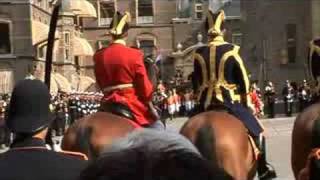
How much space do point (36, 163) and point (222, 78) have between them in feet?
17.8

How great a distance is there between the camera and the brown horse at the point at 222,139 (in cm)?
829

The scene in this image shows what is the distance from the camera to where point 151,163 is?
7.91 feet

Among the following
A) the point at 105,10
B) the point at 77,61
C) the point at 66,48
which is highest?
the point at 105,10

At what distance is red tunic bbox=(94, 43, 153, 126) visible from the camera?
930cm

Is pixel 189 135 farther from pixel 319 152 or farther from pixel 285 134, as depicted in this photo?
pixel 285 134

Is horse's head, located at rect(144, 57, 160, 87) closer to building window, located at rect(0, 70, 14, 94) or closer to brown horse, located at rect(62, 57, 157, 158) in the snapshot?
brown horse, located at rect(62, 57, 157, 158)

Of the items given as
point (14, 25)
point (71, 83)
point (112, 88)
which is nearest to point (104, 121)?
point (112, 88)

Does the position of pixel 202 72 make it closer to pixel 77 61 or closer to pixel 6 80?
pixel 6 80

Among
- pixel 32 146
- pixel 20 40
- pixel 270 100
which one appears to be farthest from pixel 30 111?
pixel 20 40

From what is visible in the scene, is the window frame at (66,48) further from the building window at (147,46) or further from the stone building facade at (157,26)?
the building window at (147,46)

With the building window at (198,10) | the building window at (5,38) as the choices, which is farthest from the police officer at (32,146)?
the building window at (198,10)

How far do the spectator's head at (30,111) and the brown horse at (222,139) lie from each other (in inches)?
153

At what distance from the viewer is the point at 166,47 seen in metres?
74.8

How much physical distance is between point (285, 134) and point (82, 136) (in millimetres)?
19545
